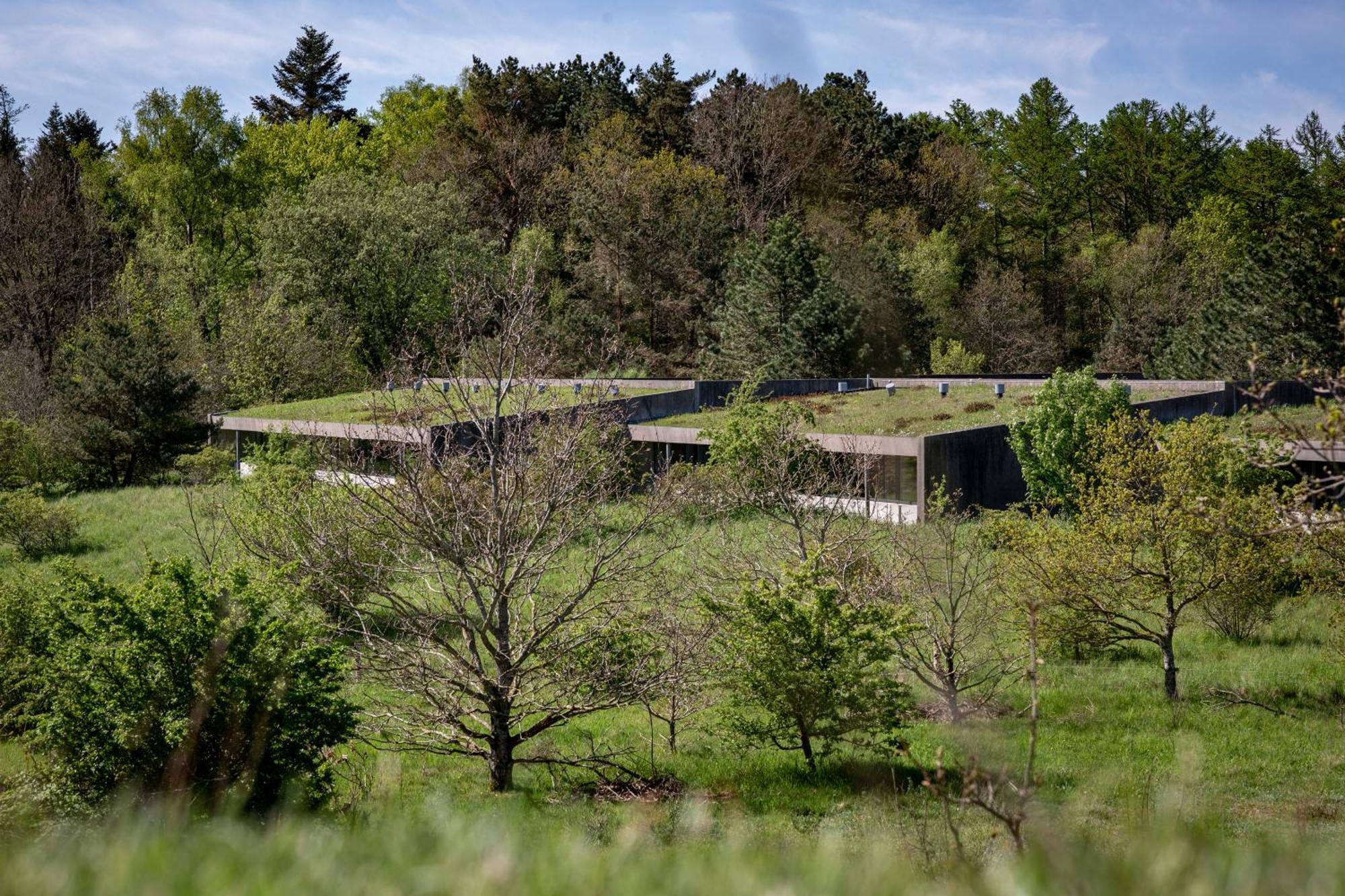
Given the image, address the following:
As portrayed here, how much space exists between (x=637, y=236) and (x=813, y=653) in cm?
4357

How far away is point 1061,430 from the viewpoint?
2845 cm

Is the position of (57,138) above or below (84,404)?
above

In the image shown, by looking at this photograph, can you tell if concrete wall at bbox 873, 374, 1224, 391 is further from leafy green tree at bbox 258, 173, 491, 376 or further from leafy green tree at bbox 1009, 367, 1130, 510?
leafy green tree at bbox 258, 173, 491, 376

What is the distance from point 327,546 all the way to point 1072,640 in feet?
42.6

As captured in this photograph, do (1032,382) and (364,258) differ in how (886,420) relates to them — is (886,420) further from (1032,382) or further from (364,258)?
(364,258)

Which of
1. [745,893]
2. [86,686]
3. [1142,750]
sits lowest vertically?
[1142,750]

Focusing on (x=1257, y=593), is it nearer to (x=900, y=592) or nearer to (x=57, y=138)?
(x=900, y=592)

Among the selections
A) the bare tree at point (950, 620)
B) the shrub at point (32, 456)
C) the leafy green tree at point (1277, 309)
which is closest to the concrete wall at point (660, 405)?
the bare tree at point (950, 620)

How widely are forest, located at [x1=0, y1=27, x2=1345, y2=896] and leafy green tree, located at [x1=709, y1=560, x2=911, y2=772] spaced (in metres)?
0.07

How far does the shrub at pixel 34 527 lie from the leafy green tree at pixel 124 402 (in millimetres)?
9716

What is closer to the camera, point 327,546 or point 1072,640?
point 327,546

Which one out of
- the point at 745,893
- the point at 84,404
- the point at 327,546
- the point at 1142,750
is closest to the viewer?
the point at 745,893

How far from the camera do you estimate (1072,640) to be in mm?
18906

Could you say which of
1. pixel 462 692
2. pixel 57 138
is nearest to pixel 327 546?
pixel 462 692
